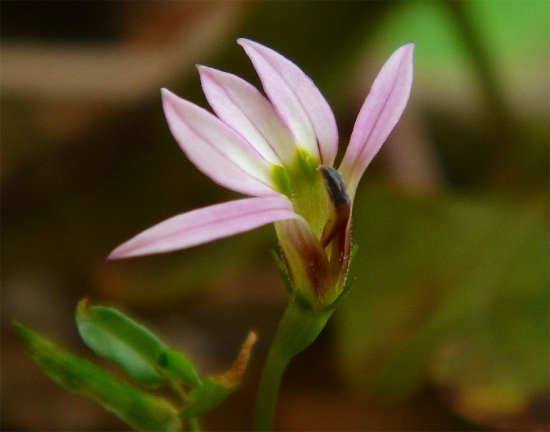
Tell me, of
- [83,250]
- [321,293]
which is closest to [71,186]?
[83,250]

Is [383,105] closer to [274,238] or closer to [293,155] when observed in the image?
[293,155]

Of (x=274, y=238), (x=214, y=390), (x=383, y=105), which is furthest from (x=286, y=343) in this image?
(x=274, y=238)

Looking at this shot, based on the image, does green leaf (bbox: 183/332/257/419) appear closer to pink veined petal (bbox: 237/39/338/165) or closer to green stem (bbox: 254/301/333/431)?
green stem (bbox: 254/301/333/431)

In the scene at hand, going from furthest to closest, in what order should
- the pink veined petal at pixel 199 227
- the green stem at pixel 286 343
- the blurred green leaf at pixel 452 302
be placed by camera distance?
the blurred green leaf at pixel 452 302, the green stem at pixel 286 343, the pink veined petal at pixel 199 227

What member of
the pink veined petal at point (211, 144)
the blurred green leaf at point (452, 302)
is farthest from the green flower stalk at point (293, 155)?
the blurred green leaf at point (452, 302)

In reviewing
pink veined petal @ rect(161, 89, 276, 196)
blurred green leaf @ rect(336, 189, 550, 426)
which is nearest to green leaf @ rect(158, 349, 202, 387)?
pink veined petal @ rect(161, 89, 276, 196)

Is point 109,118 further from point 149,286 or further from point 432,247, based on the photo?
point 432,247

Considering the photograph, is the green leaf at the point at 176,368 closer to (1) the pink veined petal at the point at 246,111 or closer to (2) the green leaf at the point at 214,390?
(2) the green leaf at the point at 214,390
